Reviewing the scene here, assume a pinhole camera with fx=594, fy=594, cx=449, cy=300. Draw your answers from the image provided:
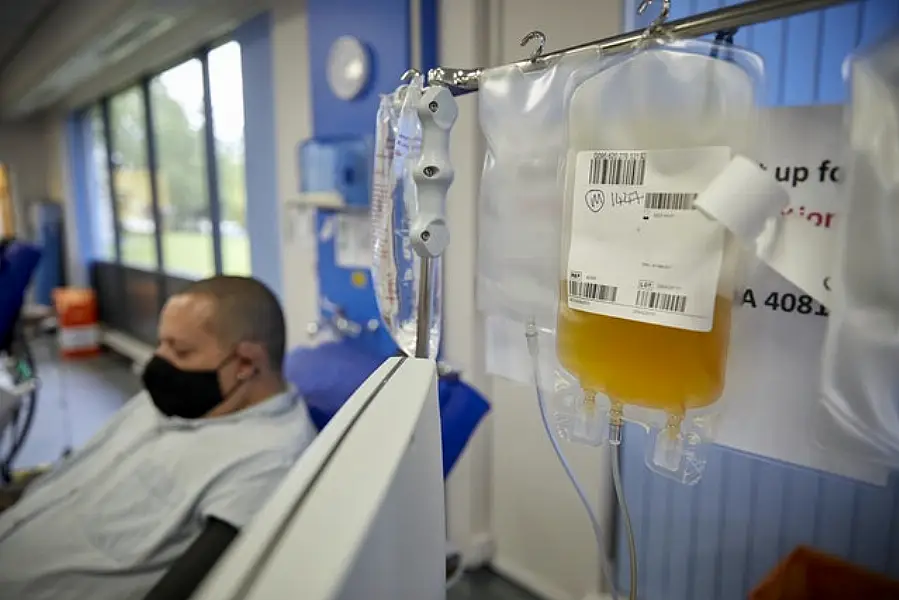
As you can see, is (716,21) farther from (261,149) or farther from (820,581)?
(261,149)

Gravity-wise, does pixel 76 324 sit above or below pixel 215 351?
below

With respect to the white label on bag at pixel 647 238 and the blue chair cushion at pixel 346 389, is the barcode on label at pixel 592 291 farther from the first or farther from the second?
the blue chair cushion at pixel 346 389

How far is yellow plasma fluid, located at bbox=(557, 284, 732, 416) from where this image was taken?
1.82ft

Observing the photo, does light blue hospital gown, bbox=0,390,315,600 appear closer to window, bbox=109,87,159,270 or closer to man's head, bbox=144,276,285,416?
man's head, bbox=144,276,285,416

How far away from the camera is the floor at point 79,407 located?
73.6 inches

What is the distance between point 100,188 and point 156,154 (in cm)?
159

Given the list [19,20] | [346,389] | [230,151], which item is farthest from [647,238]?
[19,20]

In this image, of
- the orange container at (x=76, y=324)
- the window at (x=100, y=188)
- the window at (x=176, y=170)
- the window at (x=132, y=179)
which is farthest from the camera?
the window at (x=100, y=188)

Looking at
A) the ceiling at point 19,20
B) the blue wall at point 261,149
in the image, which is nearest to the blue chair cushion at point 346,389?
the blue wall at point 261,149

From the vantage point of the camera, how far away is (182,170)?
3957mm

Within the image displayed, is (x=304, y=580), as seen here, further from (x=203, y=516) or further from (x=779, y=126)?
(x=203, y=516)

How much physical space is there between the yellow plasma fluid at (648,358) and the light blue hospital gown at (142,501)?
70 cm

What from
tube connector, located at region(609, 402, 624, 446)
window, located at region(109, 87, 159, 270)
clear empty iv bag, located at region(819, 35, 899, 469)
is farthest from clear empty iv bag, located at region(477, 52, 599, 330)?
window, located at region(109, 87, 159, 270)

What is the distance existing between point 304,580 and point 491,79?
0.58 m
